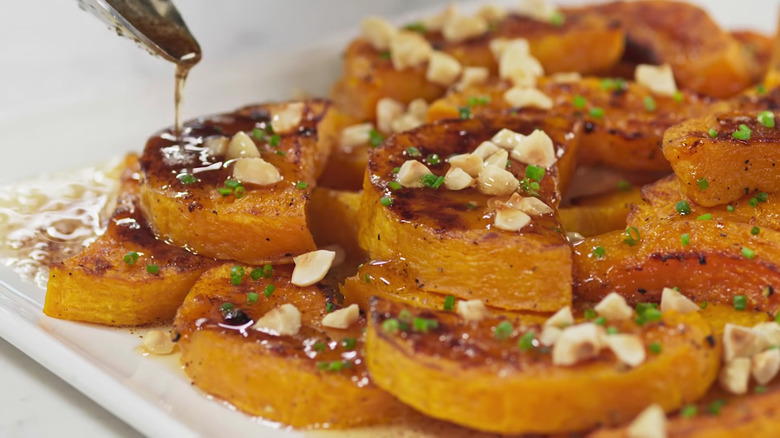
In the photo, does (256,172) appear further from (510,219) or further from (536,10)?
(536,10)

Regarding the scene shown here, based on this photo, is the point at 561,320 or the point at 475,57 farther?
the point at 475,57

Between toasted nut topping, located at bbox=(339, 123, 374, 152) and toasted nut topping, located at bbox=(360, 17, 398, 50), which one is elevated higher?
toasted nut topping, located at bbox=(360, 17, 398, 50)

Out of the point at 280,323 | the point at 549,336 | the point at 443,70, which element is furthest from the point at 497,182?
the point at 443,70

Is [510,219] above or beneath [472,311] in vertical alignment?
above

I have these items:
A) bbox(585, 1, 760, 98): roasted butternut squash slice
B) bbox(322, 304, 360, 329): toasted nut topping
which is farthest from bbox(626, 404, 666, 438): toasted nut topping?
bbox(585, 1, 760, 98): roasted butternut squash slice

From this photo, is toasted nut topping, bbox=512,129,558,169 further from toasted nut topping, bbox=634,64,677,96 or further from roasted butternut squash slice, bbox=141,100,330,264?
toasted nut topping, bbox=634,64,677,96

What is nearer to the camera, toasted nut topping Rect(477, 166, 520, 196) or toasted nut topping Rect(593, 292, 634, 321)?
toasted nut topping Rect(593, 292, 634, 321)
